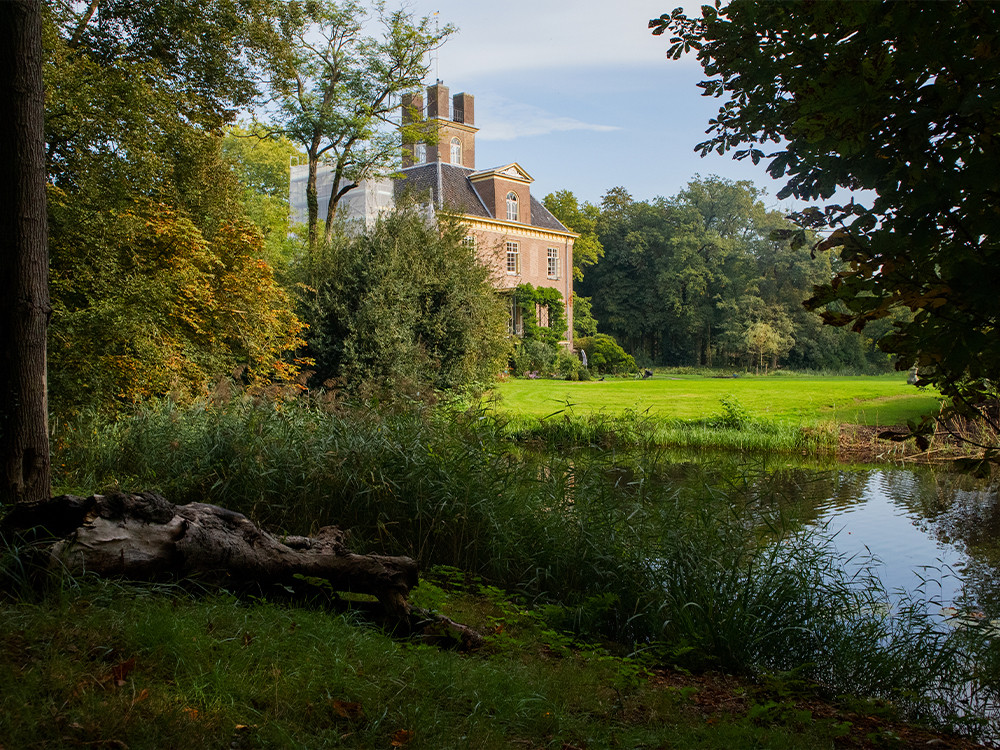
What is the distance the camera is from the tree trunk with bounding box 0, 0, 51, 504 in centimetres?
471

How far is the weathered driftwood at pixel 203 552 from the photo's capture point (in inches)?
146

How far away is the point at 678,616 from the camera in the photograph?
4.81m

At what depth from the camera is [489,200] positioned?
3725 centimetres

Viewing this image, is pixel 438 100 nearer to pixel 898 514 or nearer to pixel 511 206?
pixel 511 206

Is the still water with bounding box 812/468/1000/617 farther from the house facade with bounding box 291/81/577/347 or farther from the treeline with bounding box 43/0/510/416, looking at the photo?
the house facade with bounding box 291/81/577/347

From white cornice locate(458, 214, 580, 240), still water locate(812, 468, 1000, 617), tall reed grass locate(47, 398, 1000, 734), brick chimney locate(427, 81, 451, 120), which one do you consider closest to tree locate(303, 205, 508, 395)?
tall reed grass locate(47, 398, 1000, 734)

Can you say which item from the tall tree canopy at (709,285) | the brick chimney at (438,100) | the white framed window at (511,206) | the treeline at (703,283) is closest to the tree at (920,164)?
the white framed window at (511,206)

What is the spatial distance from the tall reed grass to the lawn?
27.2 ft

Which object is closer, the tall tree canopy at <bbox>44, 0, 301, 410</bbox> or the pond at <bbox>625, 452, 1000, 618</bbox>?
the pond at <bbox>625, 452, 1000, 618</bbox>

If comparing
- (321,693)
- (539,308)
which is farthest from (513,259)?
(321,693)

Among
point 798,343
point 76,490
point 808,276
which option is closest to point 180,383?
point 76,490

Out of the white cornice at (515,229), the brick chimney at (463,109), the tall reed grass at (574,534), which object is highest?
the brick chimney at (463,109)

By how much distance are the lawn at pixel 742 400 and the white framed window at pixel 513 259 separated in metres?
10.3

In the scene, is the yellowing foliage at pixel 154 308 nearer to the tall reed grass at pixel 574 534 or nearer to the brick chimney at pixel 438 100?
the tall reed grass at pixel 574 534
